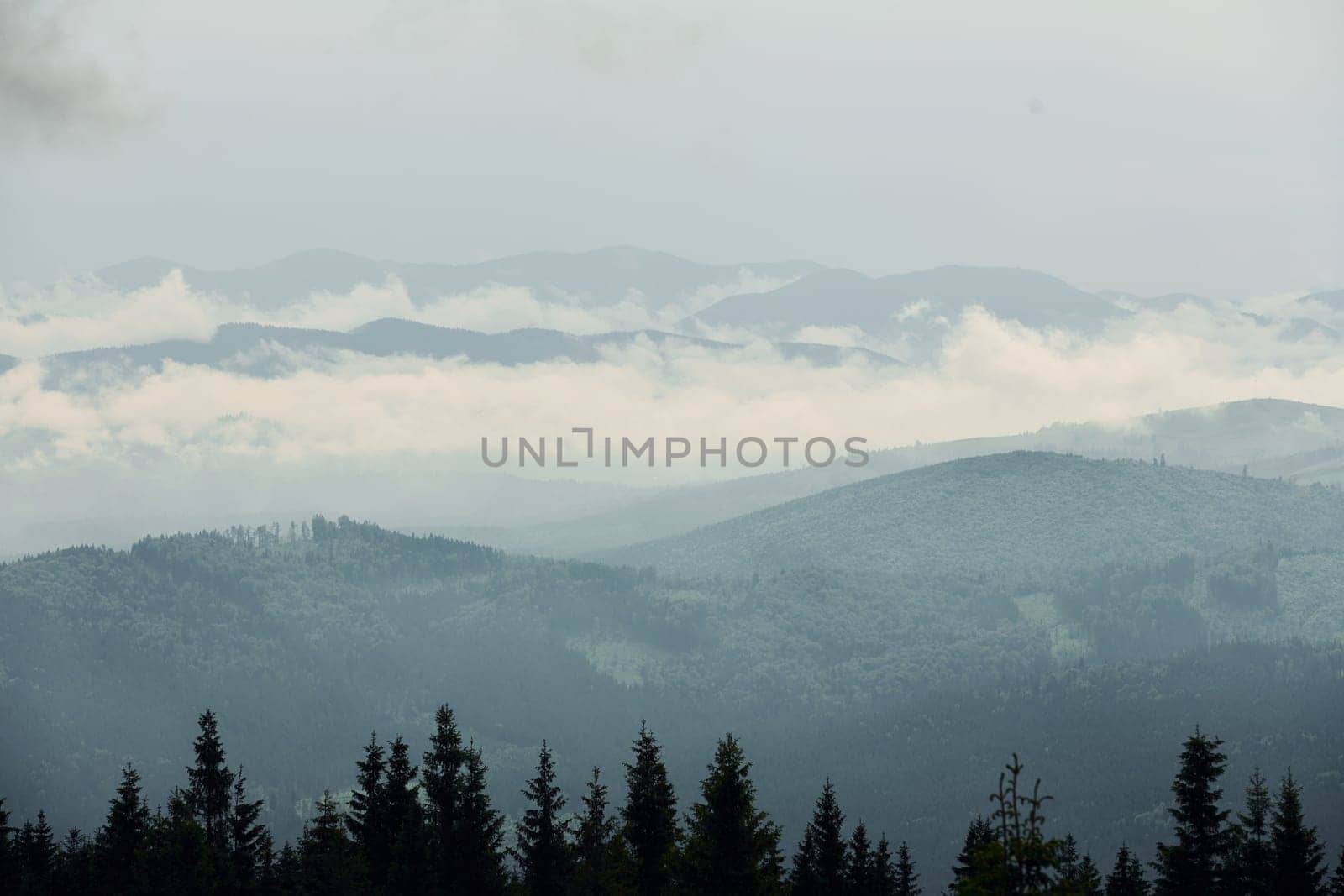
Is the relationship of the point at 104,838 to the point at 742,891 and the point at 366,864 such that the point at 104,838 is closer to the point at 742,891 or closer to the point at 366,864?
the point at 366,864

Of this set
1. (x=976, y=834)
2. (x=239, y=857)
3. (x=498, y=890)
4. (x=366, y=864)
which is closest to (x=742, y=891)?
(x=498, y=890)

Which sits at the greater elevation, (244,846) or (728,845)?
(728,845)

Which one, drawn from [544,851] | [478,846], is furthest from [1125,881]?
[478,846]

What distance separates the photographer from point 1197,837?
84.7 m

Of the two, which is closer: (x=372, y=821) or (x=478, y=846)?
(x=478, y=846)

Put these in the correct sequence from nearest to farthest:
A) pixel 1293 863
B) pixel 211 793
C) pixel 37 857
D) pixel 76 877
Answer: pixel 1293 863 → pixel 211 793 → pixel 76 877 → pixel 37 857

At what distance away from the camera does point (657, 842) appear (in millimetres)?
79562

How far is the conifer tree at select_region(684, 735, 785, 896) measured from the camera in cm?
6988

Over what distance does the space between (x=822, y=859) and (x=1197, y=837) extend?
77.1 feet

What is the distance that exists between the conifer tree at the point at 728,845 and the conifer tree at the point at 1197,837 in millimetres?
26036

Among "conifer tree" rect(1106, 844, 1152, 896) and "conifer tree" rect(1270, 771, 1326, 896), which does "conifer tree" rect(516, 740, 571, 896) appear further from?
"conifer tree" rect(1270, 771, 1326, 896)

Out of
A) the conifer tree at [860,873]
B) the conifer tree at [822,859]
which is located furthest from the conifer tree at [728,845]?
the conifer tree at [860,873]

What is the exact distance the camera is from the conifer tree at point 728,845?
69875 mm

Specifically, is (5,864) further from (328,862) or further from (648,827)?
(648,827)
